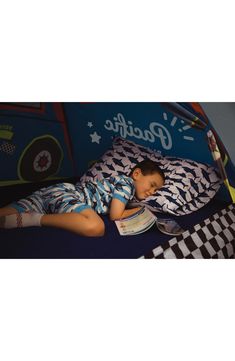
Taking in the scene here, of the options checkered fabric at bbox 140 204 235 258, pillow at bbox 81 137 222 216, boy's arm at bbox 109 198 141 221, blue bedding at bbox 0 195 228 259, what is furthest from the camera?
pillow at bbox 81 137 222 216

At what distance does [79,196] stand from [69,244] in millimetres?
422

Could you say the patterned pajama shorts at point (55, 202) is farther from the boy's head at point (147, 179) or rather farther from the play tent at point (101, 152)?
the boy's head at point (147, 179)

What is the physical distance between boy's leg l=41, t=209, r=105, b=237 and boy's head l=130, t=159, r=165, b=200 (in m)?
0.46

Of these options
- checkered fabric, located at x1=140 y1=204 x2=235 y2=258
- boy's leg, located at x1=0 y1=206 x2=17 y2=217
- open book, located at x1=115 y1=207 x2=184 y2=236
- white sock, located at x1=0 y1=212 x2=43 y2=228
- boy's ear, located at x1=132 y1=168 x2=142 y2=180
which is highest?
boy's ear, located at x1=132 y1=168 x2=142 y2=180

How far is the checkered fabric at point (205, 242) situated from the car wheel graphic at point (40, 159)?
1.07m

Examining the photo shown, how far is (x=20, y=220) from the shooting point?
1206 millimetres

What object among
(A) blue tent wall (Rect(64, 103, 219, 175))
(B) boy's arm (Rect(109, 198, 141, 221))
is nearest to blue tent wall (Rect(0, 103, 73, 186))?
(A) blue tent wall (Rect(64, 103, 219, 175))

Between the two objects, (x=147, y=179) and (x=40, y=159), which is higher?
(x=40, y=159)

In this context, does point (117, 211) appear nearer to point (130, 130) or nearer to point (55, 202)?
point (55, 202)

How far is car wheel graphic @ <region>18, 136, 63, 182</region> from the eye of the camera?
1.79 metres

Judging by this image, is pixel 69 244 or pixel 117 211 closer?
pixel 69 244

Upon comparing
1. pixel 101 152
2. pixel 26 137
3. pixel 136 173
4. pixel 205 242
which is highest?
pixel 26 137

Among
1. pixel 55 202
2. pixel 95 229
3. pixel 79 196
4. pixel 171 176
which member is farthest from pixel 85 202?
pixel 171 176

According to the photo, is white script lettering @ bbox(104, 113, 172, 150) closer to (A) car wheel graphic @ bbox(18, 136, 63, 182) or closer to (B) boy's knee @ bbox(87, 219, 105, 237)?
(A) car wheel graphic @ bbox(18, 136, 63, 182)
